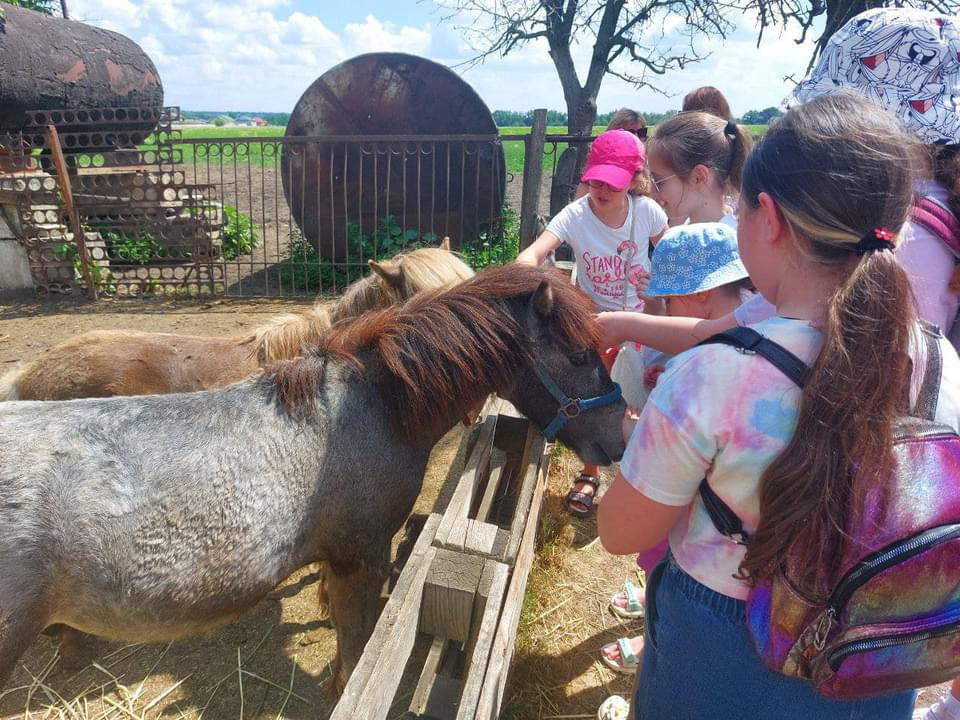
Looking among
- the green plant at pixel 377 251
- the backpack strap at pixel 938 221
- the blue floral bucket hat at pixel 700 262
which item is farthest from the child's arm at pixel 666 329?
the green plant at pixel 377 251

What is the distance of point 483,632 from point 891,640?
1075 millimetres

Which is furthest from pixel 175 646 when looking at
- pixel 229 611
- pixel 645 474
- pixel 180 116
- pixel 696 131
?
pixel 180 116

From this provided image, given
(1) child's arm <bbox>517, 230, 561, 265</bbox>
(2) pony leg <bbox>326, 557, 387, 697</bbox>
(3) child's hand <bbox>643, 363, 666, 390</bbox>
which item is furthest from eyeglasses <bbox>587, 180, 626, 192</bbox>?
(2) pony leg <bbox>326, 557, 387, 697</bbox>

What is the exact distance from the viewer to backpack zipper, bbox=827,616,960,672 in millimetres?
1019

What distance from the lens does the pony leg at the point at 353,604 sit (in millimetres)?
2529

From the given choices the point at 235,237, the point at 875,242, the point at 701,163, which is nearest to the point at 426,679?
the point at 875,242

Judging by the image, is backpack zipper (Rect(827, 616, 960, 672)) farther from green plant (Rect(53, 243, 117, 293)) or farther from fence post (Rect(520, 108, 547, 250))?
green plant (Rect(53, 243, 117, 293))

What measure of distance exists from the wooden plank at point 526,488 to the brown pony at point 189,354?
0.97m

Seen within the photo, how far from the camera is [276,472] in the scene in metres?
2.15

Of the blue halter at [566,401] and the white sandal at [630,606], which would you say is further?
the white sandal at [630,606]

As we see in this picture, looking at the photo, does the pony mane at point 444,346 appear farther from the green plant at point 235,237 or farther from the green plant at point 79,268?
the green plant at point 235,237

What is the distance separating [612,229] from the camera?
3.28 m

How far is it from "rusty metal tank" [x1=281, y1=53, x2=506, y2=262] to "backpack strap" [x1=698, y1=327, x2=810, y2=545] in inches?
308

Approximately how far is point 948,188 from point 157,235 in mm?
9395
